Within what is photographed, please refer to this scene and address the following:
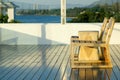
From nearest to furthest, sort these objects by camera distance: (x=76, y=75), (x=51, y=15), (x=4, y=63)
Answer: (x=76, y=75) < (x=4, y=63) < (x=51, y=15)

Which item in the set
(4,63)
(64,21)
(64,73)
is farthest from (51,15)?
(64,73)

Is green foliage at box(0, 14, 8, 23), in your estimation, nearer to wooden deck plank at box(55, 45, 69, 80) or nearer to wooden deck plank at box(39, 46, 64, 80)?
wooden deck plank at box(39, 46, 64, 80)

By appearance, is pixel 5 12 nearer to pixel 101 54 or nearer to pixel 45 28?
pixel 45 28

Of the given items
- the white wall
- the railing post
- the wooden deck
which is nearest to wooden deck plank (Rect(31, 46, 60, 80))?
the wooden deck

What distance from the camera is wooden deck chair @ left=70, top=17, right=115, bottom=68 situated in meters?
5.59

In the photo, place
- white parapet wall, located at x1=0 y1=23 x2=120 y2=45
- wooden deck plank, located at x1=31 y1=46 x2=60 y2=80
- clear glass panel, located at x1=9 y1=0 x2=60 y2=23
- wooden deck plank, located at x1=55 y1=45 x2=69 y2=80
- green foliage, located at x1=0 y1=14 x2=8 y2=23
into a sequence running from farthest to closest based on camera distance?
green foliage, located at x1=0 y1=14 x2=8 y2=23 → clear glass panel, located at x1=9 y1=0 x2=60 y2=23 → white parapet wall, located at x1=0 y1=23 x2=120 y2=45 → wooden deck plank, located at x1=31 y1=46 x2=60 y2=80 → wooden deck plank, located at x1=55 y1=45 x2=69 y2=80

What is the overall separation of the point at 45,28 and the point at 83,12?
Result: 1374 millimetres

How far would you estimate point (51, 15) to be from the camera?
9727 mm

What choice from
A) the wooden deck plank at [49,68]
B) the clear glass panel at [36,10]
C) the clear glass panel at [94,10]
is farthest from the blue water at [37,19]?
the wooden deck plank at [49,68]

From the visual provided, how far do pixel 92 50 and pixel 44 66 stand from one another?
35.3 inches

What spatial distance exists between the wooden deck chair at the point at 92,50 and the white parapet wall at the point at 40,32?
269 cm

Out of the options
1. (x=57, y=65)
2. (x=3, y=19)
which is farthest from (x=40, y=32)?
(x=57, y=65)

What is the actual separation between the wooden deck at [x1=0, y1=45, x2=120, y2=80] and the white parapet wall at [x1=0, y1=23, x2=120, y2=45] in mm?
730

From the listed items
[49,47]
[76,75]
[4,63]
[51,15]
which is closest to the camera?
[76,75]
